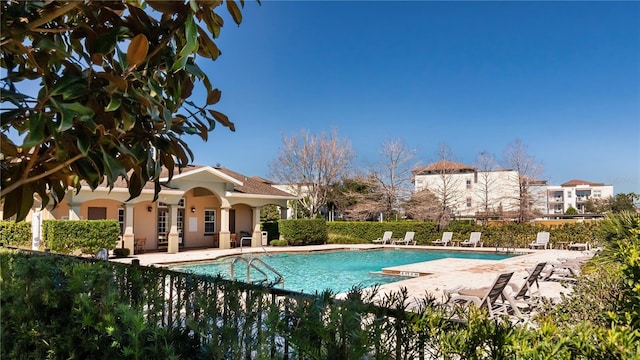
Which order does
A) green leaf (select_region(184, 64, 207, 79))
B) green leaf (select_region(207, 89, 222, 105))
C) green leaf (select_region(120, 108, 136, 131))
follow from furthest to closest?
1. green leaf (select_region(207, 89, 222, 105))
2. green leaf (select_region(184, 64, 207, 79))
3. green leaf (select_region(120, 108, 136, 131))

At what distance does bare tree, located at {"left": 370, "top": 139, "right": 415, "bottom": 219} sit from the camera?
129 feet

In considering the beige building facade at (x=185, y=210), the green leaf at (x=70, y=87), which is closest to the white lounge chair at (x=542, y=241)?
the beige building facade at (x=185, y=210)

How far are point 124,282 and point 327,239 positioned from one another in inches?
1144

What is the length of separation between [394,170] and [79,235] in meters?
27.3

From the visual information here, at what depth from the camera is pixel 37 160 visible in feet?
8.96

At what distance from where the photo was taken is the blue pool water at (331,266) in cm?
1666

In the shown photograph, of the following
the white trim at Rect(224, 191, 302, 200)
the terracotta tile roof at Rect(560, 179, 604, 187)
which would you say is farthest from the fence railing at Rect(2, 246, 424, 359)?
the terracotta tile roof at Rect(560, 179, 604, 187)

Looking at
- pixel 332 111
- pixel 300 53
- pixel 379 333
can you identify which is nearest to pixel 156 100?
pixel 379 333

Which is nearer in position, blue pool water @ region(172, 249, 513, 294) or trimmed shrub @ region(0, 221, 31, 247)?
blue pool water @ region(172, 249, 513, 294)

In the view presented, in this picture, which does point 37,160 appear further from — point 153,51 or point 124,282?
point 124,282

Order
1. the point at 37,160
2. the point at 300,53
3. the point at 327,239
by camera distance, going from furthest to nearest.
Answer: the point at 327,239 → the point at 300,53 → the point at 37,160

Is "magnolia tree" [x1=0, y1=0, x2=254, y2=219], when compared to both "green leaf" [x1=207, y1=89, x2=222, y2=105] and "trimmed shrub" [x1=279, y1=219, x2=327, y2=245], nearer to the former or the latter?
"green leaf" [x1=207, y1=89, x2=222, y2=105]

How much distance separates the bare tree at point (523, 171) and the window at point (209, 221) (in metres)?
27.3

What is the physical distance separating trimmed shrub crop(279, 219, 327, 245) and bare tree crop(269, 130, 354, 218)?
6792 mm
